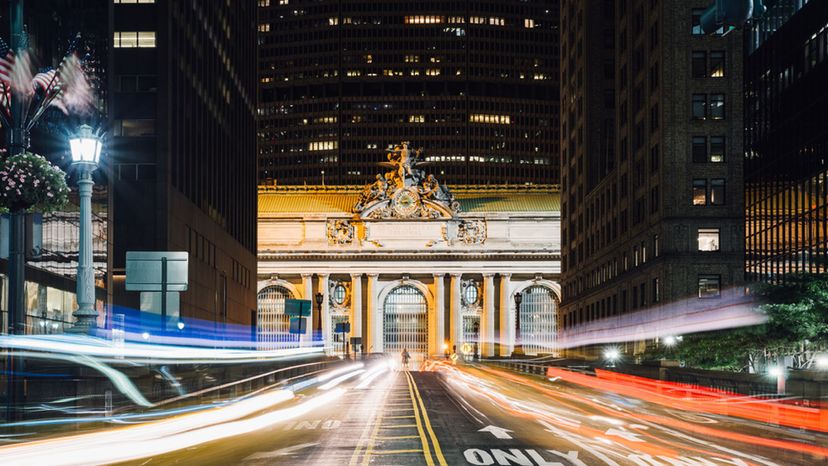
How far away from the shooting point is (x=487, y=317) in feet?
470

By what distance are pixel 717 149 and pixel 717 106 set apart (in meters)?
2.78

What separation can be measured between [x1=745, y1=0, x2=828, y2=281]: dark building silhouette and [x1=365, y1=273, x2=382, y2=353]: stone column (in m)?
75.1

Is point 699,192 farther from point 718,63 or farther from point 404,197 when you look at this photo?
point 404,197

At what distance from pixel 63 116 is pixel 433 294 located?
10443 centimetres

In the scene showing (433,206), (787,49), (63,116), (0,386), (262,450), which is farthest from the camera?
(433,206)

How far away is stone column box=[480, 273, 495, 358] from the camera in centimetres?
14088

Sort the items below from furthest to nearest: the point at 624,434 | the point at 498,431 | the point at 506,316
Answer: the point at 506,316
the point at 498,431
the point at 624,434

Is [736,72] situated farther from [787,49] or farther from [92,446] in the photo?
[92,446]

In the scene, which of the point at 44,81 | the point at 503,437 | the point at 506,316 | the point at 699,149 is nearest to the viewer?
the point at 503,437

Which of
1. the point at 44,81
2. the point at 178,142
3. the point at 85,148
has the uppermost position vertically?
the point at 178,142

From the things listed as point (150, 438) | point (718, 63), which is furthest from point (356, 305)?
point (150, 438)

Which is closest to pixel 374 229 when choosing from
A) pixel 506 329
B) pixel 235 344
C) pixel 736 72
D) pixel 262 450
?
pixel 506 329

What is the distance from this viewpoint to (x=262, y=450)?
2208 cm

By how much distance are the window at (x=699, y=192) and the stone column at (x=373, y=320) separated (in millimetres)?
72300
